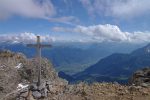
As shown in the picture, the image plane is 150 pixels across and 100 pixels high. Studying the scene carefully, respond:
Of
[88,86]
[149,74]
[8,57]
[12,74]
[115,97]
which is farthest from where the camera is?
[8,57]

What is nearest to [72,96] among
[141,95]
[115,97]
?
[115,97]

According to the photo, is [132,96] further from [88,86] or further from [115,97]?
[88,86]

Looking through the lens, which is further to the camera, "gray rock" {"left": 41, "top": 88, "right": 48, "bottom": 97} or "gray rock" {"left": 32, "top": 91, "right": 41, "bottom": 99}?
"gray rock" {"left": 41, "top": 88, "right": 48, "bottom": 97}

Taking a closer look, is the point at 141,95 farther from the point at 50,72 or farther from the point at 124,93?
the point at 50,72

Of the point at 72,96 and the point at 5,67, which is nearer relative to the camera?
the point at 72,96

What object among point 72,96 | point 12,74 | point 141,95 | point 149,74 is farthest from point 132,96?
point 12,74

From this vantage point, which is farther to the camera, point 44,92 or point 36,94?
point 44,92

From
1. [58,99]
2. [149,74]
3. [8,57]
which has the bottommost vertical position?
[58,99]

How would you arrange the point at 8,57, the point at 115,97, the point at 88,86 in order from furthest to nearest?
the point at 8,57
the point at 88,86
the point at 115,97

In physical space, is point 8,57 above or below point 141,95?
above

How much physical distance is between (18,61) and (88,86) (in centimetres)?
3368

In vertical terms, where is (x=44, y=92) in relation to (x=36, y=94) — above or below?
above

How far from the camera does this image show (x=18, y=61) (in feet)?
194

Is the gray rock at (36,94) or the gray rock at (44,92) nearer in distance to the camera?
the gray rock at (36,94)
